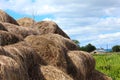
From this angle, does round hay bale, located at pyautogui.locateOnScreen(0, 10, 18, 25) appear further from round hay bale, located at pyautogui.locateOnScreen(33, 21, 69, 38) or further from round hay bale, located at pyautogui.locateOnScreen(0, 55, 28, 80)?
round hay bale, located at pyautogui.locateOnScreen(0, 55, 28, 80)

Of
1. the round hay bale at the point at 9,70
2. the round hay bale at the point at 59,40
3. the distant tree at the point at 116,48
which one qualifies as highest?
the round hay bale at the point at 59,40

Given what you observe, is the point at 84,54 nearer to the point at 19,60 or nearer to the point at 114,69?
the point at 19,60

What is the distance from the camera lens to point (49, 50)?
8.24 m

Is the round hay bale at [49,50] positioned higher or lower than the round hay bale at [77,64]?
higher

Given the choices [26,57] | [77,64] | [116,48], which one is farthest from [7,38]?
[116,48]

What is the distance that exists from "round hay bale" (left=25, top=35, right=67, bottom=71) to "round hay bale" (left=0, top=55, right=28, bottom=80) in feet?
6.60

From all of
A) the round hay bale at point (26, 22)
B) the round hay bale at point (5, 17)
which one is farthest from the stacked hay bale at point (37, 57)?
the round hay bale at point (26, 22)

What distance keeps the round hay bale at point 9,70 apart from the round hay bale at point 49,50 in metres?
2.01

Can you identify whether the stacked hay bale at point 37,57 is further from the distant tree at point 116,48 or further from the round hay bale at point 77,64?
the distant tree at point 116,48

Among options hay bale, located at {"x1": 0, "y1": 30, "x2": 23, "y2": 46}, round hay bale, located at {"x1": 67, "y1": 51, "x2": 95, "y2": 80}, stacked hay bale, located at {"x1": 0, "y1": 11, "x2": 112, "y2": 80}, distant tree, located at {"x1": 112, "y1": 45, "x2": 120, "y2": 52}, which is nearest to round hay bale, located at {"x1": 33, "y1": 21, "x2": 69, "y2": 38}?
stacked hay bale, located at {"x1": 0, "y1": 11, "x2": 112, "y2": 80}

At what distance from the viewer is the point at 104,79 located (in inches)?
444

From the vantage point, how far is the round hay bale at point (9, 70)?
5353 millimetres

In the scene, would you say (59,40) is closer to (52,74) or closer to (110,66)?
(52,74)

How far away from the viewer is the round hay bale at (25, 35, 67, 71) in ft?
27.0
